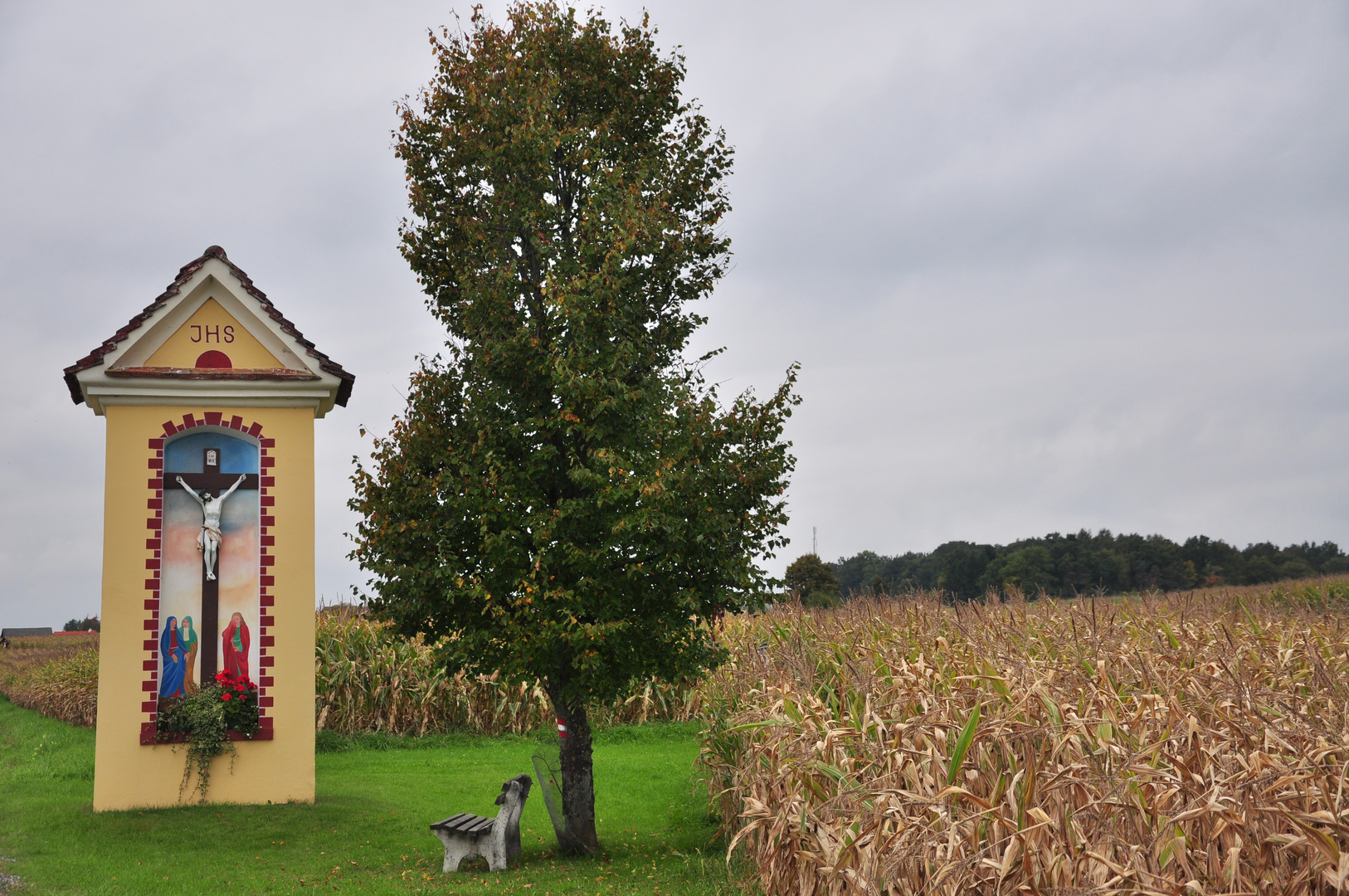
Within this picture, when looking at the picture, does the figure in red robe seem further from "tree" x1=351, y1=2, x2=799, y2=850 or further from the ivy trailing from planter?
"tree" x1=351, y1=2, x2=799, y2=850

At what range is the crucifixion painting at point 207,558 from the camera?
11.8 m

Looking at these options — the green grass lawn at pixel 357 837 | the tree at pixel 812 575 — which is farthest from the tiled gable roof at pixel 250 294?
the tree at pixel 812 575

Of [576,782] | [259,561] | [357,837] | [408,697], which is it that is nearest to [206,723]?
[259,561]

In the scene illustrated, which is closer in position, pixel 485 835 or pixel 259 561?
pixel 485 835

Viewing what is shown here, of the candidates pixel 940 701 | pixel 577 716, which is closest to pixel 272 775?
pixel 577 716

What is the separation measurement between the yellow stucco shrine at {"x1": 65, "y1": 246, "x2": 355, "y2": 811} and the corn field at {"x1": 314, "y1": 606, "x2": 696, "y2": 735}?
616 cm

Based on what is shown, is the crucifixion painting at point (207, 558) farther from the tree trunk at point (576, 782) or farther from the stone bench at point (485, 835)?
the tree trunk at point (576, 782)

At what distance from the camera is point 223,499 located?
12.1 meters

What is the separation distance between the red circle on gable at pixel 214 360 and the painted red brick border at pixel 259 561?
1.91ft

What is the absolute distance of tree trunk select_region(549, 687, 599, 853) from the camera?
32.6 ft

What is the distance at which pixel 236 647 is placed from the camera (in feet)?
39.0

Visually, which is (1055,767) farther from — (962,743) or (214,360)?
(214,360)

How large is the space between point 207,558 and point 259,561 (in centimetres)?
58

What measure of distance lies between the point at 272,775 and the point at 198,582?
8.27ft
